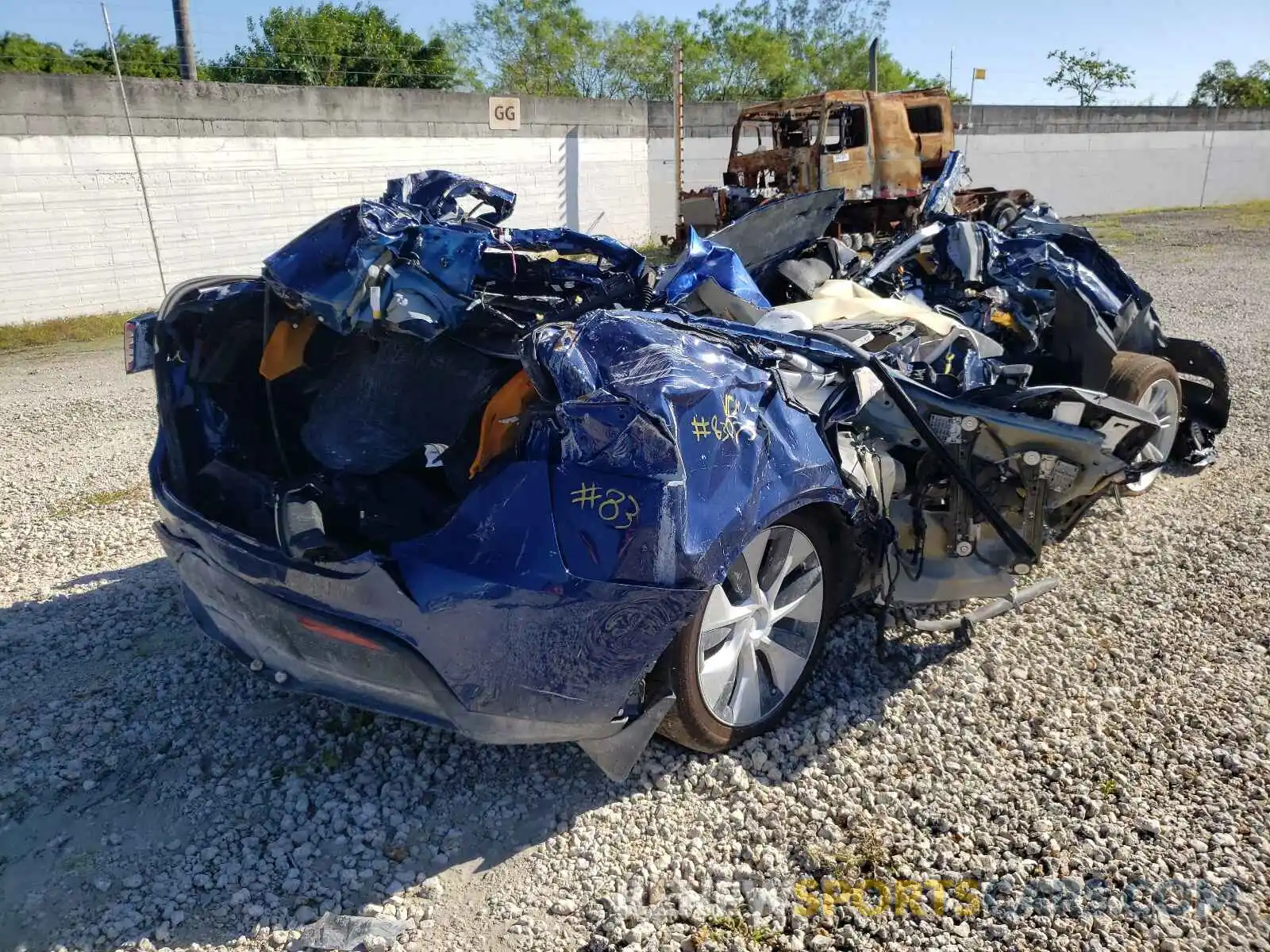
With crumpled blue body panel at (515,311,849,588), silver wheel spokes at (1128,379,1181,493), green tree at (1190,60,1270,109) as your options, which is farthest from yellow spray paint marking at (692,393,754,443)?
green tree at (1190,60,1270,109)

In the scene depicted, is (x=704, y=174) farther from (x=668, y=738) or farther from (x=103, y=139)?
(x=668, y=738)

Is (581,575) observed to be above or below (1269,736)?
above

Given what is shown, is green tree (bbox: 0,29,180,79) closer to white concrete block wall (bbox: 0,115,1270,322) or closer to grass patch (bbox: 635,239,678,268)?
white concrete block wall (bbox: 0,115,1270,322)

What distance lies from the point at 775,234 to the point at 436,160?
38.1 feet

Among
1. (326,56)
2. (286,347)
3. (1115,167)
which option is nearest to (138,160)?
(326,56)

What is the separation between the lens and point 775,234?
449cm

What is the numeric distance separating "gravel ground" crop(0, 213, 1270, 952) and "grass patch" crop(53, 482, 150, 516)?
1.27 meters

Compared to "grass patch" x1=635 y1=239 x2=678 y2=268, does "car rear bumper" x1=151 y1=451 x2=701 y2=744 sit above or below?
above

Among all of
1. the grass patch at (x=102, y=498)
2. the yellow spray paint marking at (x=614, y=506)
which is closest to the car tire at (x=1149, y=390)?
the yellow spray paint marking at (x=614, y=506)

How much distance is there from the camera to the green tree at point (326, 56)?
583 inches

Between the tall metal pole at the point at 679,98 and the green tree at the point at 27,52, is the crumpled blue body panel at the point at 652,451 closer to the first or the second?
the tall metal pole at the point at 679,98

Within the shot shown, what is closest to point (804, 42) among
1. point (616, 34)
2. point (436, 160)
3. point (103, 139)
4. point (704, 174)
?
point (616, 34)

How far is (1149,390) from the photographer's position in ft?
15.6

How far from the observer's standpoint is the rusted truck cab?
45.7 feet
